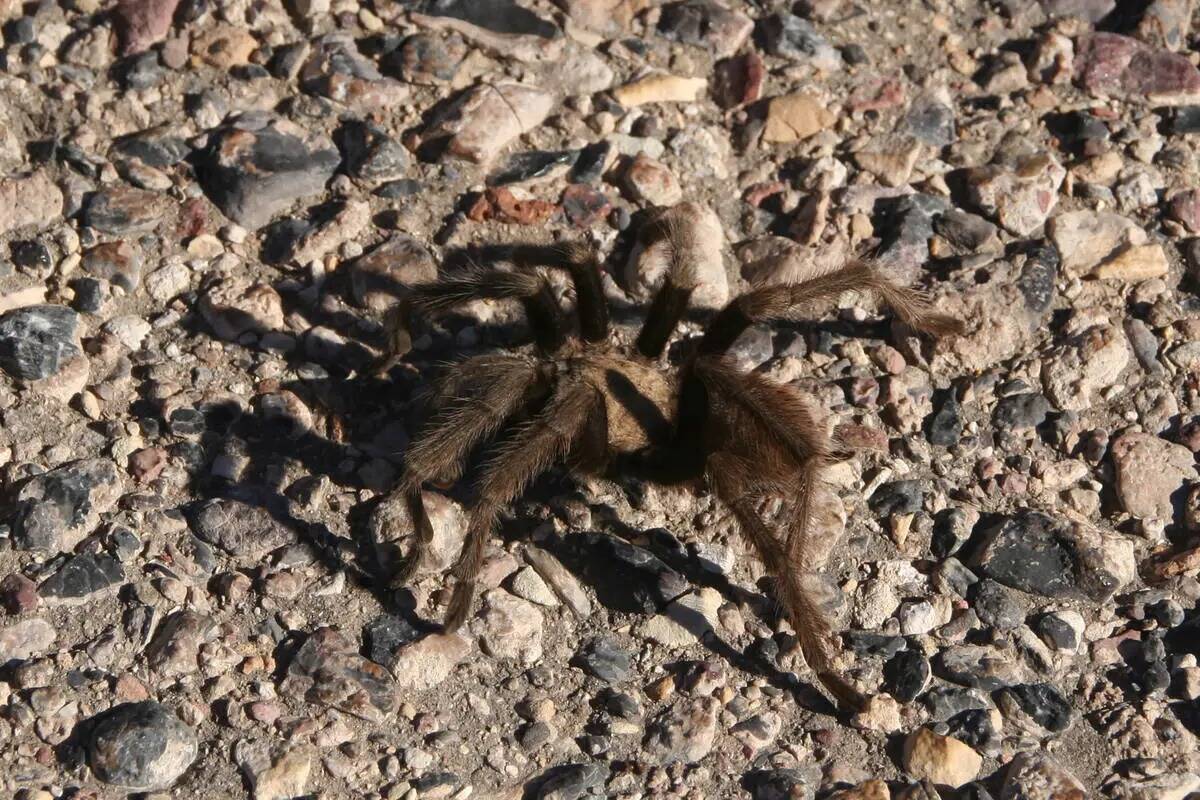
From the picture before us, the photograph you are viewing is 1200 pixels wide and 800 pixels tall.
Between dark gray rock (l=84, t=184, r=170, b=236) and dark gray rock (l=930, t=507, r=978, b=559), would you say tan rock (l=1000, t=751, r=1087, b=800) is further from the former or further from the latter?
dark gray rock (l=84, t=184, r=170, b=236)

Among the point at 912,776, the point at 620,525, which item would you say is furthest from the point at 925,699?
the point at 620,525

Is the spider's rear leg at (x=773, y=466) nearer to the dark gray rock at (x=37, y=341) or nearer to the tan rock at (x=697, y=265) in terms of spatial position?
the tan rock at (x=697, y=265)

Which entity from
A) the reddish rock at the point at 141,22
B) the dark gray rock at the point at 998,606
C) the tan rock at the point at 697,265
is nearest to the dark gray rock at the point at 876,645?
the dark gray rock at the point at 998,606

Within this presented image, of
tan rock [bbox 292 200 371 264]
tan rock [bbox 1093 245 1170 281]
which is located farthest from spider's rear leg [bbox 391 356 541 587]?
tan rock [bbox 1093 245 1170 281]

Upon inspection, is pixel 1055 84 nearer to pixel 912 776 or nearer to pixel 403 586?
pixel 912 776

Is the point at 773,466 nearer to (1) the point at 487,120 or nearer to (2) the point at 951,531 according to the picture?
(2) the point at 951,531

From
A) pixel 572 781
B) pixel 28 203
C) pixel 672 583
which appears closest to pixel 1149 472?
pixel 672 583

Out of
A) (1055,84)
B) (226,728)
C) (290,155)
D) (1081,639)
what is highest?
(1055,84)
